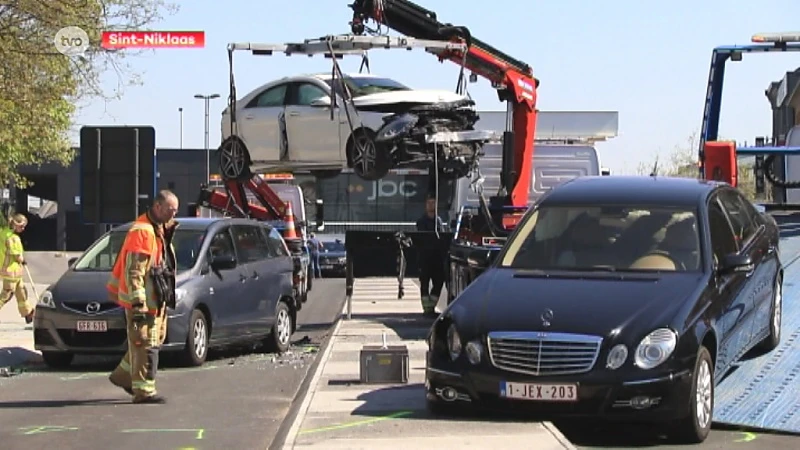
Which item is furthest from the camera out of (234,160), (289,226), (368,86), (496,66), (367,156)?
(289,226)

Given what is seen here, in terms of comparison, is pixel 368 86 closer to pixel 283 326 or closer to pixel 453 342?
Answer: pixel 283 326

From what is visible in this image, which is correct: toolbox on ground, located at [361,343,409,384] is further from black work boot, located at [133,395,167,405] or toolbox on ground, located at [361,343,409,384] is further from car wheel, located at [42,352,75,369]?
car wheel, located at [42,352,75,369]

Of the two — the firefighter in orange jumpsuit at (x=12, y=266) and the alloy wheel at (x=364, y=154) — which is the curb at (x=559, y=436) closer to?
the alloy wheel at (x=364, y=154)

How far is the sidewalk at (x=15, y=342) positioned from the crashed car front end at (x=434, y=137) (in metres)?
5.19

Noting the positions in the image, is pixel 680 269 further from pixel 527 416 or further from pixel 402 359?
pixel 402 359

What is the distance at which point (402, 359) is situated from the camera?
36.2 feet

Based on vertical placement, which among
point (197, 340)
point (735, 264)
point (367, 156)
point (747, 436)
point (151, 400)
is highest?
point (367, 156)

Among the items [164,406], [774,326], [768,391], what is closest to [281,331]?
[164,406]

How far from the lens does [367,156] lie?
57.6ft

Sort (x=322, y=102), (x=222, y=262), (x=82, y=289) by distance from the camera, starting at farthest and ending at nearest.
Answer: (x=322, y=102), (x=222, y=262), (x=82, y=289)

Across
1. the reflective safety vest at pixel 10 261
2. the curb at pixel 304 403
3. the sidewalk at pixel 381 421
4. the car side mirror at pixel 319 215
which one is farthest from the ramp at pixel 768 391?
the car side mirror at pixel 319 215

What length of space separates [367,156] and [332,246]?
18.9 meters

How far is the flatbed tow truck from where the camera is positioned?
940cm

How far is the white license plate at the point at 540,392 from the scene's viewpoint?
8453 mm
